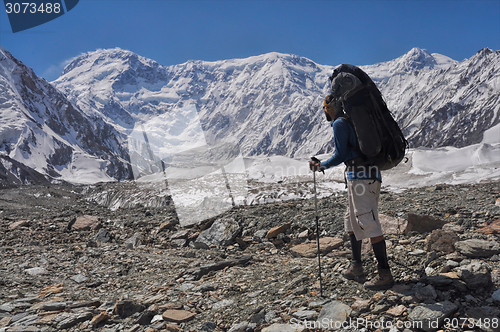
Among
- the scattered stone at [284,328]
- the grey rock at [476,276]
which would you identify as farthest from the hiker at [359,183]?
the scattered stone at [284,328]

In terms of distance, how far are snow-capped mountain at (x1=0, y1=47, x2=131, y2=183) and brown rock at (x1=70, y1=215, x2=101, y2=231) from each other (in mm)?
47263

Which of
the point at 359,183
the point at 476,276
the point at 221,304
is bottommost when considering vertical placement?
the point at 221,304

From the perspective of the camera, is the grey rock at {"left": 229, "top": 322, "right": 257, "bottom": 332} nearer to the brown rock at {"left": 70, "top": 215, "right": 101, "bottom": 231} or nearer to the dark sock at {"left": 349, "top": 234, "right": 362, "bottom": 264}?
the dark sock at {"left": 349, "top": 234, "right": 362, "bottom": 264}

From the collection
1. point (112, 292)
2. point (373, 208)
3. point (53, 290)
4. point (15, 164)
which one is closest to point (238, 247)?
point (112, 292)

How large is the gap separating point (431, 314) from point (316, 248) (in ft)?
9.86

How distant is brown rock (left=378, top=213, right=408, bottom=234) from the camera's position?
5.34 meters

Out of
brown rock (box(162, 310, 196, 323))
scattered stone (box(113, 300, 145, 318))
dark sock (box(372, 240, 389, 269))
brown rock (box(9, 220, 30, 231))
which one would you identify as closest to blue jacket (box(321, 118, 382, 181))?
dark sock (box(372, 240, 389, 269))

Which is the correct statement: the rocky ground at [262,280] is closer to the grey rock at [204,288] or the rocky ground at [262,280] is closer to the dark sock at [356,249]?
the grey rock at [204,288]

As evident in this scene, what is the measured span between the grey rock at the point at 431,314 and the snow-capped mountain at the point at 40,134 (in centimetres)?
5749

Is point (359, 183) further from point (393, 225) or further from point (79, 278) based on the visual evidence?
point (79, 278)

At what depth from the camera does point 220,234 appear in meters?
7.29

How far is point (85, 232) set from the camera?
9.21m

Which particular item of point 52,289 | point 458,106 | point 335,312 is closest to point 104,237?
point 52,289

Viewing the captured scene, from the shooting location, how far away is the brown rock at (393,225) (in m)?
5.34
